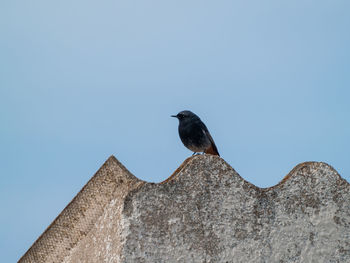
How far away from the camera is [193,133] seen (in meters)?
8.94

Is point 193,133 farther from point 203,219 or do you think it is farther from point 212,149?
point 203,219

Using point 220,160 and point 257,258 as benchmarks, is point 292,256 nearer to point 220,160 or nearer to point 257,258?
point 257,258

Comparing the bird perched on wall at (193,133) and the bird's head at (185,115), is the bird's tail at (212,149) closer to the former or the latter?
the bird perched on wall at (193,133)

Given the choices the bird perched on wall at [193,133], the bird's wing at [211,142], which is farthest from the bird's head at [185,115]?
the bird's wing at [211,142]

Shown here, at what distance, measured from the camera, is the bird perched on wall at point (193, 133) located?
8.94 meters

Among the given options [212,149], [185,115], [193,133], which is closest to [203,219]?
[193,133]

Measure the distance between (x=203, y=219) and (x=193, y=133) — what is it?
3.69 metres

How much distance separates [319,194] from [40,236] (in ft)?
9.04

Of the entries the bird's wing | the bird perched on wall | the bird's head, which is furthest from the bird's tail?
the bird's head

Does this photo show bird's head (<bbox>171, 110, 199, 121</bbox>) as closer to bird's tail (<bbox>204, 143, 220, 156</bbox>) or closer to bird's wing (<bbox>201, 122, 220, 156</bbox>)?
bird's wing (<bbox>201, 122, 220, 156</bbox>)

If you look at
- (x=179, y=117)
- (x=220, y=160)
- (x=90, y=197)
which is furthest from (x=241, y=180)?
(x=179, y=117)

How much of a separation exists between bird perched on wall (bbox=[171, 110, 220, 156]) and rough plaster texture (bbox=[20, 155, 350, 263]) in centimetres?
310

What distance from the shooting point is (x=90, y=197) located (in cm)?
557

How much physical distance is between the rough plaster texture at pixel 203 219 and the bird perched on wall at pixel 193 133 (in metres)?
3.10
